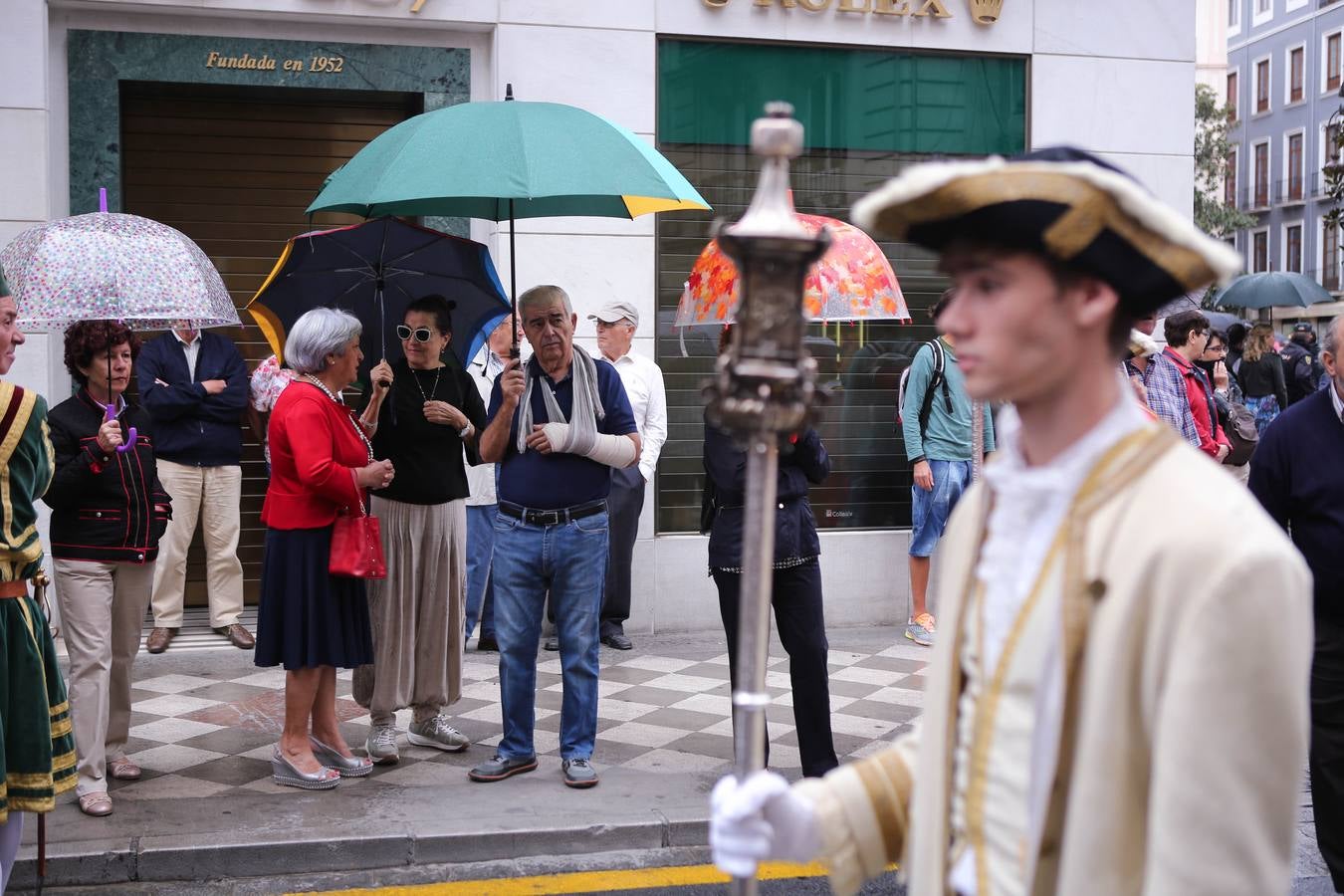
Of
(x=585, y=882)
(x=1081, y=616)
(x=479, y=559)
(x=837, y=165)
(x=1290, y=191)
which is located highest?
(x=1290, y=191)

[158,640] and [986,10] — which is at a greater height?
[986,10]

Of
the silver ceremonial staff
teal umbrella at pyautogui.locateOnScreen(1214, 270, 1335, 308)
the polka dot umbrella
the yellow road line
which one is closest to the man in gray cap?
the polka dot umbrella

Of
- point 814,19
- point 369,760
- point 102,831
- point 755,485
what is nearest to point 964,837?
point 755,485

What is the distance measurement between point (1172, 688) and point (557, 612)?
4938 mm

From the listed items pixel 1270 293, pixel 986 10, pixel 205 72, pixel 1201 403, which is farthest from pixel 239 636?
pixel 1270 293

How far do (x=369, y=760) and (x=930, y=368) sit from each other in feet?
15.2

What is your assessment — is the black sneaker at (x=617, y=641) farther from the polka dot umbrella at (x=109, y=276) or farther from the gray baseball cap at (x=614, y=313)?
the polka dot umbrella at (x=109, y=276)

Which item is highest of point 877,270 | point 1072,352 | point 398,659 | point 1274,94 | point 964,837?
point 1274,94

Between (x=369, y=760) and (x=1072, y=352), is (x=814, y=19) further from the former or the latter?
(x=1072, y=352)

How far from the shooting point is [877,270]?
695cm

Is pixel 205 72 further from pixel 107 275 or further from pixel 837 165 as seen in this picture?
pixel 837 165

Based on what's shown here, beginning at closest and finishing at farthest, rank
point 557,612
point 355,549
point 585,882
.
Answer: point 585,882 < point 355,549 < point 557,612

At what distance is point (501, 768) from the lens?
20.9 ft

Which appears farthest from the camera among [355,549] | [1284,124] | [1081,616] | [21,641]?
[1284,124]
